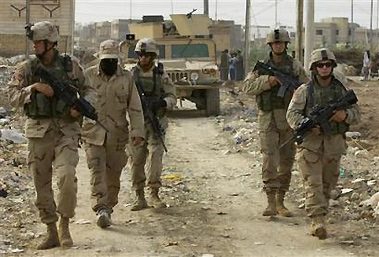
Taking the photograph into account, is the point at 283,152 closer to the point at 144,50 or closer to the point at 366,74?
the point at 144,50

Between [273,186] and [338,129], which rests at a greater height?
[338,129]

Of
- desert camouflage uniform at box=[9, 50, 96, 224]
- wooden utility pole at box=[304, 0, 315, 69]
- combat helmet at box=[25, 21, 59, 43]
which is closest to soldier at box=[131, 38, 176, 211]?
desert camouflage uniform at box=[9, 50, 96, 224]

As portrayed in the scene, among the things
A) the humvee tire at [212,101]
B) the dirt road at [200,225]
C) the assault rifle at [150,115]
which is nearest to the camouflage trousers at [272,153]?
the dirt road at [200,225]

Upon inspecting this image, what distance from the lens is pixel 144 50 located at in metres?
8.73

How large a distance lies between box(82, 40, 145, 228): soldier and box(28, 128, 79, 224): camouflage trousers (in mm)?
848

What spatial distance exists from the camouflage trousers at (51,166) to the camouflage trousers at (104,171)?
0.83m

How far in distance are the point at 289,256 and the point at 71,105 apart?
2.02m

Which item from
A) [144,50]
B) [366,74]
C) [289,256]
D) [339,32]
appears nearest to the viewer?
[289,256]

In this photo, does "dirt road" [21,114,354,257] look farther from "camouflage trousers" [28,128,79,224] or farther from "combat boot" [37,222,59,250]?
"camouflage trousers" [28,128,79,224]

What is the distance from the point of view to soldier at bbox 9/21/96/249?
273 inches

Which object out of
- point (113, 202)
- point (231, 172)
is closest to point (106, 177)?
point (113, 202)

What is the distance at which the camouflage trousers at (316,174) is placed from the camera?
7480mm

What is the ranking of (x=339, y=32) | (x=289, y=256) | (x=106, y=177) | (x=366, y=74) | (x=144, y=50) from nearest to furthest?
(x=289, y=256) → (x=106, y=177) → (x=144, y=50) → (x=366, y=74) → (x=339, y=32)

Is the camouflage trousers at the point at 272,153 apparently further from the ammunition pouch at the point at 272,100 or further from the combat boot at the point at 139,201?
the combat boot at the point at 139,201
